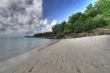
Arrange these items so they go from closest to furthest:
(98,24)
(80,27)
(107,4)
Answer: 1. (107,4)
2. (98,24)
3. (80,27)

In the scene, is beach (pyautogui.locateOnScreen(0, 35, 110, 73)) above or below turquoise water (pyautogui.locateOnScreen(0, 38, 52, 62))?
above

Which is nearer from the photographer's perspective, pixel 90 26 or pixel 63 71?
pixel 63 71

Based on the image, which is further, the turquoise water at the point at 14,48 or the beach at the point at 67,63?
the turquoise water at the point at 14,48

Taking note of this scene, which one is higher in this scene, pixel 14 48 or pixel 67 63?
pixel 67 63

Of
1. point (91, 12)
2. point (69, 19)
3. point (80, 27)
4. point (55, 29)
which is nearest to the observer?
point (80, 27)

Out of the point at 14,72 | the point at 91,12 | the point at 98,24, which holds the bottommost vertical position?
the point at 14,72

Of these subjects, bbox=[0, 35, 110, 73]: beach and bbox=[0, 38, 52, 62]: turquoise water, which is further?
bbox=[0, 38, 52, 62]: turquoise water

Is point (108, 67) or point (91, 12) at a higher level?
point (91, 12)

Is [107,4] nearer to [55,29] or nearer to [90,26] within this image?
[90,26]

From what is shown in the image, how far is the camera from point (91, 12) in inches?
4387

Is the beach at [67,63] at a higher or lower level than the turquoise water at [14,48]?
higher

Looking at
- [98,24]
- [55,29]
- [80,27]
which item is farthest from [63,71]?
[55,29]

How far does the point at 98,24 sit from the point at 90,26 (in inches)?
245

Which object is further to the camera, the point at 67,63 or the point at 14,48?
the point at 14,48
